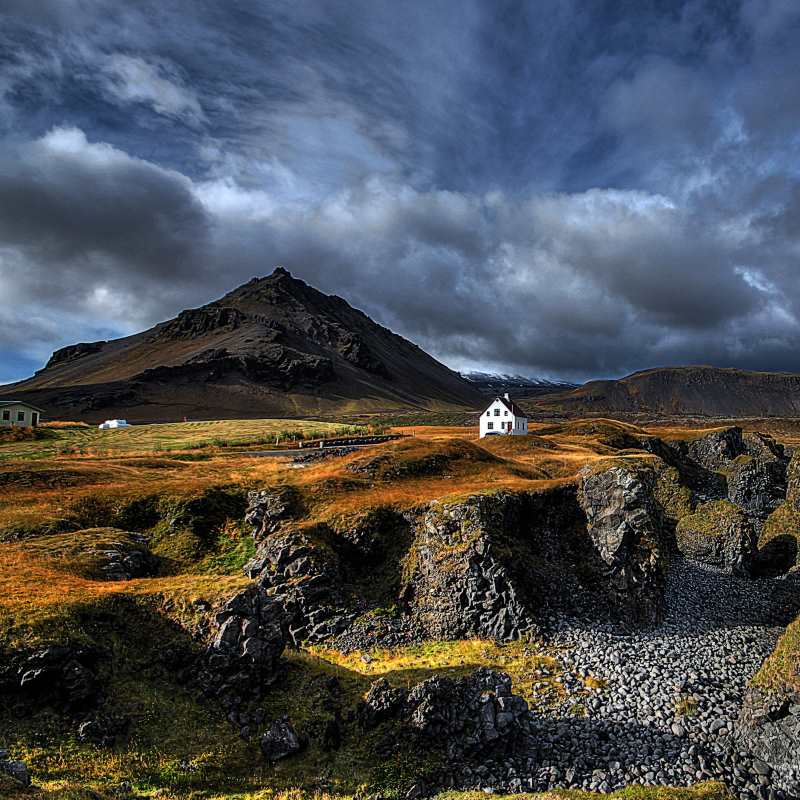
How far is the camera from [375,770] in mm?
19969

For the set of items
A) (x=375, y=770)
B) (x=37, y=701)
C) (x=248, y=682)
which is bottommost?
(x=375, y=770)

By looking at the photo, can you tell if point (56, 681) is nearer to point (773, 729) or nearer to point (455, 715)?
point (455, 715)

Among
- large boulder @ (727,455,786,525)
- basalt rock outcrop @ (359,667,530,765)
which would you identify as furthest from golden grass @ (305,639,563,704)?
large boulder @ (727,455,786,525)

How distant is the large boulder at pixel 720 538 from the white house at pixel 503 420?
5923 cm

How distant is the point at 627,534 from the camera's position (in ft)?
133

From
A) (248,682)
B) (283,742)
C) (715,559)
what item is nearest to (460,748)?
(283,742)

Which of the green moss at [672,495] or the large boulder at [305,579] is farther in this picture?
the green moss at [672,495]

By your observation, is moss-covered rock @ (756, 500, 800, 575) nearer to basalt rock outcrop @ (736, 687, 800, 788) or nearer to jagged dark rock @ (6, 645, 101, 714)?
basalt rock outcrop @ (736, 687, 800, 788)

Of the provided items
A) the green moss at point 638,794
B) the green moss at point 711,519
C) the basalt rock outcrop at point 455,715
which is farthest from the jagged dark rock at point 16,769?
the green moss at point 711,519

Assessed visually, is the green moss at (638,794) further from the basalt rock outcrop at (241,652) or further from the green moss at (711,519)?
the green moss at (711,519)

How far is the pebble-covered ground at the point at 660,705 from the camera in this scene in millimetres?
21094

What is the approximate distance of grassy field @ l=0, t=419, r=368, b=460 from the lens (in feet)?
251

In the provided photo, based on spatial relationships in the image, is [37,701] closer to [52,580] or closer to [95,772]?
[95,772]

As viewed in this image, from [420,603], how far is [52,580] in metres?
23.3
